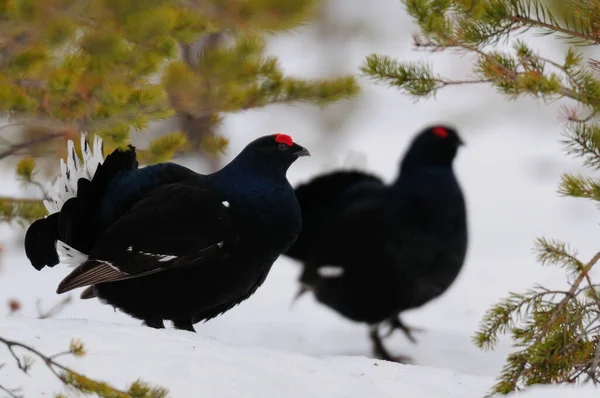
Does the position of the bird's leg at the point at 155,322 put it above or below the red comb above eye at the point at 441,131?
below

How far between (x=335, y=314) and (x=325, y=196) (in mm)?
740

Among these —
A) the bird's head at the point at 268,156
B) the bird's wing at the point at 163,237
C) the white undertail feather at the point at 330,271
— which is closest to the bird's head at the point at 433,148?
the white undertail feather at the point at 330,271

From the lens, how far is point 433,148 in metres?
5.04

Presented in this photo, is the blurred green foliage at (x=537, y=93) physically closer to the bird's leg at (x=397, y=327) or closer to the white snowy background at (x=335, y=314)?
the white snowy background at (x=335, y=314)

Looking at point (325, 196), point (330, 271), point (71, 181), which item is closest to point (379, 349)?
point (330, 271)

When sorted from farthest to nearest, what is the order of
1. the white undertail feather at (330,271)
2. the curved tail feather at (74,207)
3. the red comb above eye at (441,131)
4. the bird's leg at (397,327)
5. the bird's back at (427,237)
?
the bird's leg at (397,327) → the red comb above eye at (441,131) → the white undertail feather at (330,271) → the bird's back at (427,237) → the curved tail feather at (74,207)

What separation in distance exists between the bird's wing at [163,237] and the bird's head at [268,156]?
216 mm

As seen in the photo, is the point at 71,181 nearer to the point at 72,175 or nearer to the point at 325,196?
the point at 72,175

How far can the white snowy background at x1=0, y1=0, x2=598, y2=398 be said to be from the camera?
10.1 feet

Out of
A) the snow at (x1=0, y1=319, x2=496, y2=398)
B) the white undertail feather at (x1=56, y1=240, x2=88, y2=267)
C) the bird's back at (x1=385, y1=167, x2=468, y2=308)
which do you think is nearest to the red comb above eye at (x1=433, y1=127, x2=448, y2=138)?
the bird's back at (x1=385, y1=167, x2=468, y2=308)

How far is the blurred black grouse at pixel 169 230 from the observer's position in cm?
382

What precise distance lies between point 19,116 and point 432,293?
2.56m

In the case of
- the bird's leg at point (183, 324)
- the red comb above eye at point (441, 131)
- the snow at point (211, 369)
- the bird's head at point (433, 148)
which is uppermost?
the red comb above eye at point (441, 131)

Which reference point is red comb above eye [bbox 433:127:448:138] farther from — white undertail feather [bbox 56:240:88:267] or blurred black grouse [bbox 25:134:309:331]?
white undertail feather [bbox 56:240:88:267]
